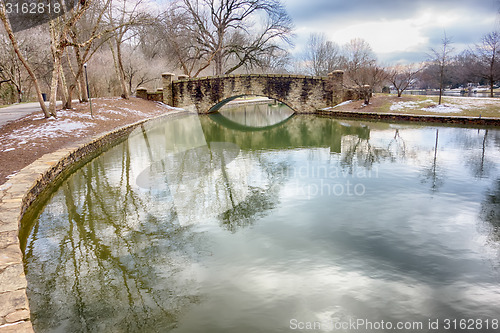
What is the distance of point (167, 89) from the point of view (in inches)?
Answer: 1096

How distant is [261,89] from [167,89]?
756 cm

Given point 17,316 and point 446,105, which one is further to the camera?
point 446,105

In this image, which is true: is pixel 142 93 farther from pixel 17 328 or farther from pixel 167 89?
pixel 17 328

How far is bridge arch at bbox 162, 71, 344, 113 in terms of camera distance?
85.9 ft

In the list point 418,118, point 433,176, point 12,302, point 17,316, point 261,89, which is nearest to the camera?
point 17,316

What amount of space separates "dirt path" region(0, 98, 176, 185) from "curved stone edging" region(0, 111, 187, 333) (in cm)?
46

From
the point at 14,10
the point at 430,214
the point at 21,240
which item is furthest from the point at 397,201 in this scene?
the point at 14,10

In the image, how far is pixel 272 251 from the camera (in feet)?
17.3

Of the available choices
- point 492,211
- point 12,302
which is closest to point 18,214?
point 12,302

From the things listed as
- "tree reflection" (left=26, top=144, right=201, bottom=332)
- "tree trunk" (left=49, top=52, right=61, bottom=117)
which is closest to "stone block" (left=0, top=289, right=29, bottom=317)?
"tree reflection" (left=26, top=144, right=201, bottom=332)

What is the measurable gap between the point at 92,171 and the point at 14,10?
544 inches

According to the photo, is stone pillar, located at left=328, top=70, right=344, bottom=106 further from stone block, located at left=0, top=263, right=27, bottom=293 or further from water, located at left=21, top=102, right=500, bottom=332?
stone block, located at left=0, top=263, right=27, bottom=293

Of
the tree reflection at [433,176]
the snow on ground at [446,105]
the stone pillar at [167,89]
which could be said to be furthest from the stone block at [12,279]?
the stone pillar at [167,89]

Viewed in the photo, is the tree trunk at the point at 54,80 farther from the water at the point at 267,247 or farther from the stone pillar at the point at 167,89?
the stone pillar at the point at 167,89
